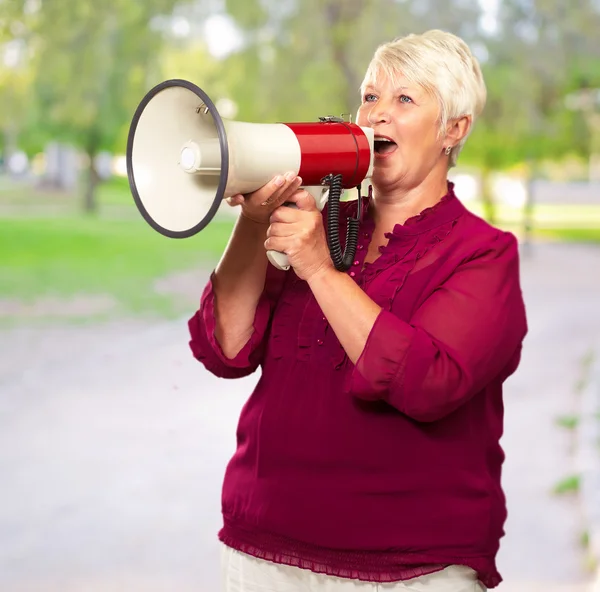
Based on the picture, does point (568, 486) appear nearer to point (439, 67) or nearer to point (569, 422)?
point (569, 422)

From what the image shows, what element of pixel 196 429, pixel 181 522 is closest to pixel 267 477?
pixel 181 522

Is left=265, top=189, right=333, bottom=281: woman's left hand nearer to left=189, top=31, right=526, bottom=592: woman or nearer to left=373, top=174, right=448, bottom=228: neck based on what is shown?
left=189, top=31, right=526, bottom=592: woman

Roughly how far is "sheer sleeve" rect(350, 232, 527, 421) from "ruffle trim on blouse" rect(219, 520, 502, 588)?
0.21m

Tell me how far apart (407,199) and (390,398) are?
1.05 ft

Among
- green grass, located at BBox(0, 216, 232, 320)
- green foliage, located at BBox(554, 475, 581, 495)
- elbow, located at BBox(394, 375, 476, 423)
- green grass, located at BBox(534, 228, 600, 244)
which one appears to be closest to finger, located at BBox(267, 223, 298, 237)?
elbow, located at BBox(394, 375, 476, 423)

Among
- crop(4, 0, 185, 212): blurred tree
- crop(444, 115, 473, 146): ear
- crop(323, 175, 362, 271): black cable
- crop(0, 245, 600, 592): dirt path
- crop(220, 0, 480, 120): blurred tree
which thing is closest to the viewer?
crop(323, 175, 362, 271): black cable

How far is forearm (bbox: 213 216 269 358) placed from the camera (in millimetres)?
1519

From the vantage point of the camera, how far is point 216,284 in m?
1.55

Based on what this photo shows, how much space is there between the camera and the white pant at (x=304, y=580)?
1.42m

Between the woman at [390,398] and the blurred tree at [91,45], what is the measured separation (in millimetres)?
6688

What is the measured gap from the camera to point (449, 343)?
4.39ft

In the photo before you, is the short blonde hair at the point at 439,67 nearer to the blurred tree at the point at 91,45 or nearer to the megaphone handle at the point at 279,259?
the megaphone handle at the point at 279,259

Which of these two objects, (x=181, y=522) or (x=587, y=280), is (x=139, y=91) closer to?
(x=587, y=280)

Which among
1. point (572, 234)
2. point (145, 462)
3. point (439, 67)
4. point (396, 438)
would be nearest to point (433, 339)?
point (396, 438)
